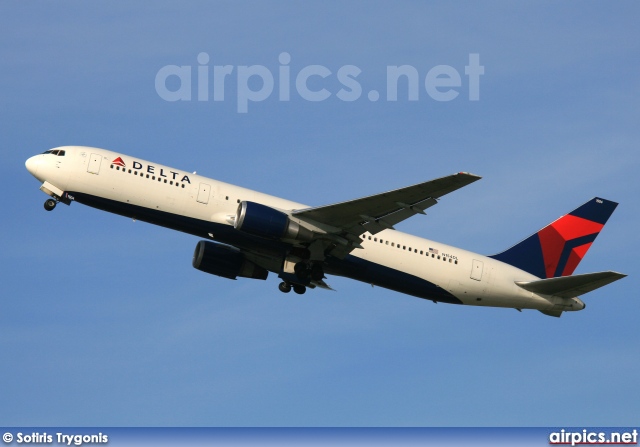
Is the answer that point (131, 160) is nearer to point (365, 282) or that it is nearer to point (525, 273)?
point (365, 282)

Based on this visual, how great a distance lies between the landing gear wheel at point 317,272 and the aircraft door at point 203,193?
5.88m

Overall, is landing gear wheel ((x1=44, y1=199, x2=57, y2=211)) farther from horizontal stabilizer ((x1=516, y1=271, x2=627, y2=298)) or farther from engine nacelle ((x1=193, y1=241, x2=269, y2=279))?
horizontal stabilizer ((x1=516, y1=271, x2=627, y2=298))

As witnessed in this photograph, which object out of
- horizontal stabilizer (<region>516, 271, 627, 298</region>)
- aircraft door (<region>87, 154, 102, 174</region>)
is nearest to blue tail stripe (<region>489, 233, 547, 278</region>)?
horizontal stabilizer (<region>516, 271, 627, 298</region>)

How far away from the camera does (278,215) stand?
44.5 meters

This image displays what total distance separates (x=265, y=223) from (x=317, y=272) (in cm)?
434

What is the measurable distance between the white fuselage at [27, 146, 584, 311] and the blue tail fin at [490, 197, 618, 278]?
4.86m

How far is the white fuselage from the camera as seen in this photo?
44.7 meters

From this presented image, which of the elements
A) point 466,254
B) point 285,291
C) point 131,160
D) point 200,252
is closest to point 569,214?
point 466,254

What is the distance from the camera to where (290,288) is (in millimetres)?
49281

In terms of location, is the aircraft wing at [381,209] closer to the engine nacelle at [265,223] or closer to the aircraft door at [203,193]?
the engine nacelle at [265,223]

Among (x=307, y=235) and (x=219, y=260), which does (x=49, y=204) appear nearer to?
(x=219, y=260)

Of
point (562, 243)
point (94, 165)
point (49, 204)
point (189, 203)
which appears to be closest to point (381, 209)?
point (189, 203)

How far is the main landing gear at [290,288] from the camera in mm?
49094

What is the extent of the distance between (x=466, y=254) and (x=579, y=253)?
708cm
